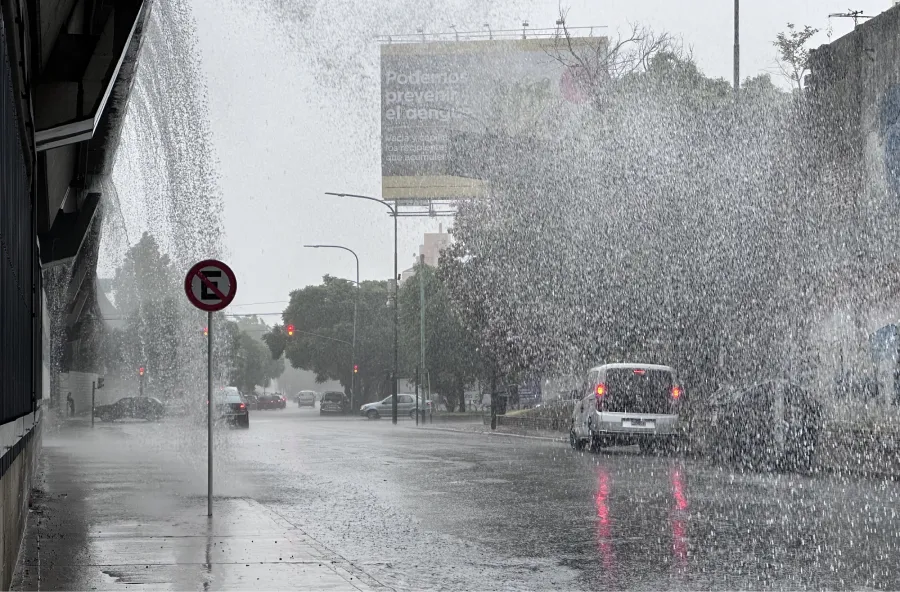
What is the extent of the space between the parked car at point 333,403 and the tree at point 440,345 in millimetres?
7038

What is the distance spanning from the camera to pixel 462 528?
12.0 m

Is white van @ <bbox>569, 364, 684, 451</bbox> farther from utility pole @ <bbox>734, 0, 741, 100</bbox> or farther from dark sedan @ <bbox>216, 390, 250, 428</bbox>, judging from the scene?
dark sedan @ <bbox>216, 390, 250, 428</bbox>

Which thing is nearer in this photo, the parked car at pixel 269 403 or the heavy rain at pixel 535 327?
the heavy rain at pixel 535 327

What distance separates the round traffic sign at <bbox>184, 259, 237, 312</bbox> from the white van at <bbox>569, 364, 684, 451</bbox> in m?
12.6

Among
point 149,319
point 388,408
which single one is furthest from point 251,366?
point 149,319

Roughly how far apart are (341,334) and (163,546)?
250 ft

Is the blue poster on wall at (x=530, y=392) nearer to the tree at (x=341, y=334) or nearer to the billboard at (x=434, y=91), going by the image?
the billboard at (x=434, y=91)

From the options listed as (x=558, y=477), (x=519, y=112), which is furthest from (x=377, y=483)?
(x=519, y=112)

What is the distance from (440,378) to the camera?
220 feet

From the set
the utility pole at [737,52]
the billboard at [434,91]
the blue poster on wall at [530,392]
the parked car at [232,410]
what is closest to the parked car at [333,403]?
the billboard at [434,91]

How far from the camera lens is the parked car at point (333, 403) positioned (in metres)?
75.5

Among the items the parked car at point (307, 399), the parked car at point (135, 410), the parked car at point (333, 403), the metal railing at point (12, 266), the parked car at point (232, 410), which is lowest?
the parked car at point (307, 399)

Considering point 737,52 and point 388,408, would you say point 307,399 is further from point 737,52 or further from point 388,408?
point 737,52

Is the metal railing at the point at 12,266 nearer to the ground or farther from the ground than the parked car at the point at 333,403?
farther from the ground
